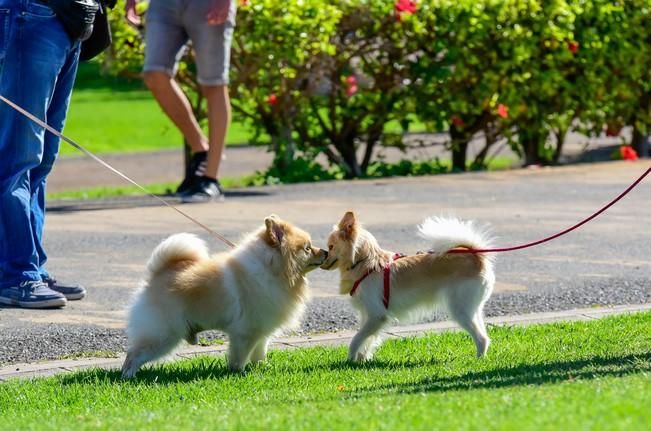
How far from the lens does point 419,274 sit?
662cm

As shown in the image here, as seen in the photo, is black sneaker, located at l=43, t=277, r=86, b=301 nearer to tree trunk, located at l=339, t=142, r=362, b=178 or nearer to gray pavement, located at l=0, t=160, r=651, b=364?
gray pavement, located at l=0, t=160, r=651, b=364

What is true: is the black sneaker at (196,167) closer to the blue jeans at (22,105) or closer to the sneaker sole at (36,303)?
the blue jeans at (22,105)

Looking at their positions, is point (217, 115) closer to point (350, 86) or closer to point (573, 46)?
point (350, 86)

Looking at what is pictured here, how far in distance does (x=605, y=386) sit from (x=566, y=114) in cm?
908

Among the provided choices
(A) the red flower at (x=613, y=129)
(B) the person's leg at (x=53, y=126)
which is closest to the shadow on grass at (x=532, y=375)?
(B) the person's leg at (x=53, y=126)

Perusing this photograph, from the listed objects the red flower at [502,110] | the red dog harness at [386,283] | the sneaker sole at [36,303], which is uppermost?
the red flower at [502,110]

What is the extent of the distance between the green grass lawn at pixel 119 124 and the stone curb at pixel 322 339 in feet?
28.9

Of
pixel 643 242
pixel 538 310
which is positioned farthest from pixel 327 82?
pixel 538 310

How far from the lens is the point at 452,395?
517cm

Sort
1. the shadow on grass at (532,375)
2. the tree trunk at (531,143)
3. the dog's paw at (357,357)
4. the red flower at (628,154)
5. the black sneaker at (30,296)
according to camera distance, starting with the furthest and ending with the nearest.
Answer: the red flower at (628,154)
the tree trunk at (531,143)
the black sneaker at (30,296)
the dog's paw at (357,357)
the shadow on grass at (532,375)

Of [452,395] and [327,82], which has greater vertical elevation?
[327,82]

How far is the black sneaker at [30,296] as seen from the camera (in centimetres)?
743

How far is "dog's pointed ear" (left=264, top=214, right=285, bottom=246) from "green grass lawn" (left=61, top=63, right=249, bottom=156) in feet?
30.7

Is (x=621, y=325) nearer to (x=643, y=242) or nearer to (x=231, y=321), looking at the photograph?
(x=231, y=321)
